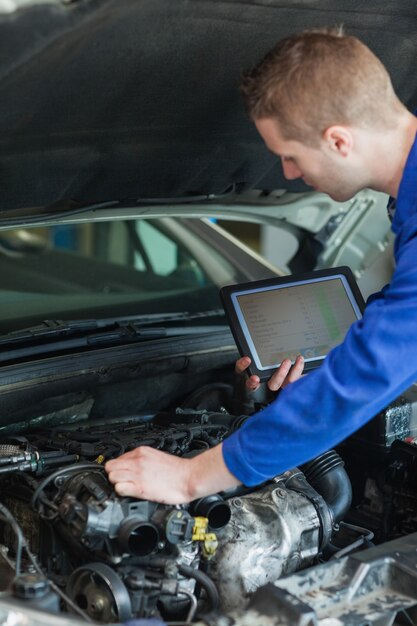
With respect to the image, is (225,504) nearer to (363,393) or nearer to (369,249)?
(363,393)

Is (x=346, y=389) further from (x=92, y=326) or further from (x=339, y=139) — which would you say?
(x=92, y=326)

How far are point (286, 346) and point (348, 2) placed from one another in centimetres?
79

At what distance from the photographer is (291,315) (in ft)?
7.00

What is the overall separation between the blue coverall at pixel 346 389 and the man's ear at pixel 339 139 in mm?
123

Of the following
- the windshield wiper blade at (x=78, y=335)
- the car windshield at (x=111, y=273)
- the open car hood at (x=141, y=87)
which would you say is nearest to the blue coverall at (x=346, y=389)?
the open car hood at (x=141, y=87)

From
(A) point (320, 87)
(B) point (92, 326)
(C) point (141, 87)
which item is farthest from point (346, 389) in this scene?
(B) point (92, 326)

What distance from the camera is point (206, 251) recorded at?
113 inches

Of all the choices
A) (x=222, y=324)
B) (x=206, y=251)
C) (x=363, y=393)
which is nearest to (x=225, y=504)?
(x=363, y=393)

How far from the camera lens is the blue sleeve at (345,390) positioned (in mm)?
1420

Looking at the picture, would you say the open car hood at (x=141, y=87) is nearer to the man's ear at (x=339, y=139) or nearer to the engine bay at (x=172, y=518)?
the man's ear at (x=339, y=139)

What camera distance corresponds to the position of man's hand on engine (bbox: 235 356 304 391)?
2.02 meters

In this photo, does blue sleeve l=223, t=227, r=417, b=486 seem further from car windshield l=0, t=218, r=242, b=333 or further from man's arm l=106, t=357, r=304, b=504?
car windshield l=0, t=218, r=242, b=333

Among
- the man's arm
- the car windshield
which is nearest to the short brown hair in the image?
the man's arm

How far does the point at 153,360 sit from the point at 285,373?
35cm
